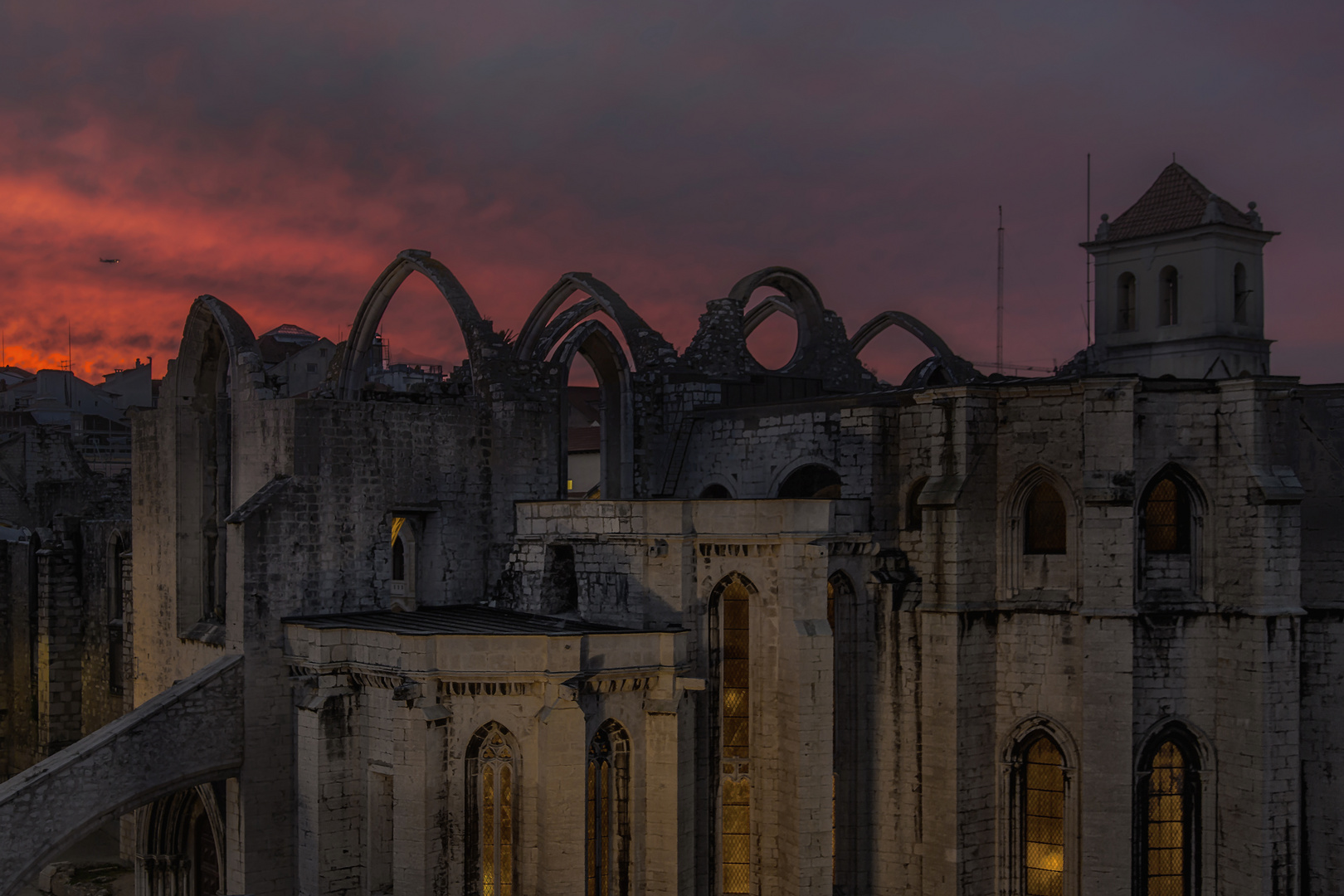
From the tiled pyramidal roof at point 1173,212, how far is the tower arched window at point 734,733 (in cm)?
2726

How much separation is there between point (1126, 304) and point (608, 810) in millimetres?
31705

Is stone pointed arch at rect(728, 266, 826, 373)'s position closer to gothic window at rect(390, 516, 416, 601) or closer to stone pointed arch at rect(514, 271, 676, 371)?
stone pointed arch at rect(514, 271, 676, 371)

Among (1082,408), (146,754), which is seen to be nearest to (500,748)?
(146,754)

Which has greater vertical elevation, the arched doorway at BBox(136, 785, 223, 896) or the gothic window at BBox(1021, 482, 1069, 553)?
the gothic window at BBox(1021, 482, 1069, 553)

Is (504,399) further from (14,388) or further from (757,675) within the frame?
(14,388)

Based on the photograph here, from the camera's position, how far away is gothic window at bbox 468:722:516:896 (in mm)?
19594

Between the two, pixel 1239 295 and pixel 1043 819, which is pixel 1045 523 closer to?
pixel 1043 819

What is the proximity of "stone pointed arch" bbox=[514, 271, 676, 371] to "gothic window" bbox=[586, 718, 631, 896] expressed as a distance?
32.2 feet

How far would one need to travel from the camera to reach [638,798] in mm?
20422

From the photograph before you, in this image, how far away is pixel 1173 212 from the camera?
1677 inches

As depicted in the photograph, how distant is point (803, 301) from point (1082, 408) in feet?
36.3

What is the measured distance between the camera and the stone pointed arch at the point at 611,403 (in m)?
26.8

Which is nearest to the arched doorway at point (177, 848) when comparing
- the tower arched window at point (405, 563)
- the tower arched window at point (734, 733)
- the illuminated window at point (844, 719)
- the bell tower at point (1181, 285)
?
the tower arched window at point (405, 563)

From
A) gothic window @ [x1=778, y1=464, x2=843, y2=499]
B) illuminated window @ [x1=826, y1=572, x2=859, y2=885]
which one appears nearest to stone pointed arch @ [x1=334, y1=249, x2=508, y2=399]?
gothic window @ [x1=778, y1=464, x2=843, y2=499]
